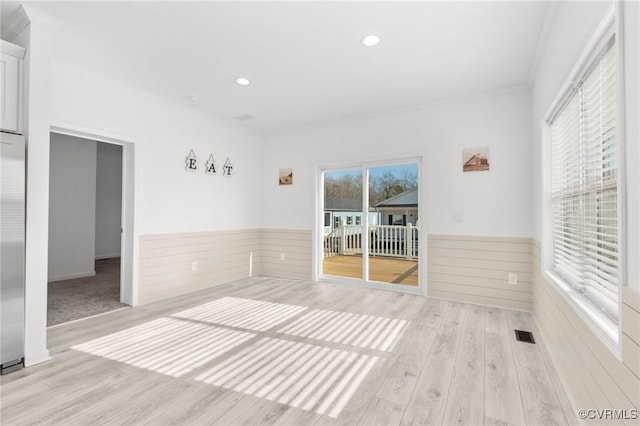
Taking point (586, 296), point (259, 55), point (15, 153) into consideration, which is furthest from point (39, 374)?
point (586, 296)

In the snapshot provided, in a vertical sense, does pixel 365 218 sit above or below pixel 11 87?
below

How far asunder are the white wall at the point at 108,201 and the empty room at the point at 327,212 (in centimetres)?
218

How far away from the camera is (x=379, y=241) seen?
5441 mm

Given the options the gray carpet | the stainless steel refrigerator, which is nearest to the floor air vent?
the stainless steel refrigerator

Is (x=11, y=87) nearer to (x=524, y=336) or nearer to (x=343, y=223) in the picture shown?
(x=343, y=223)

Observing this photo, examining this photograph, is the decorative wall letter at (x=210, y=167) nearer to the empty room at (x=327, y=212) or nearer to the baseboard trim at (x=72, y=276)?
the empty room at (x=327, y=212)

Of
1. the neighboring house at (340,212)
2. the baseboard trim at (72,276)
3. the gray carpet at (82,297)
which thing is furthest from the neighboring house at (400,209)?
the baseboard trim at (72,276)

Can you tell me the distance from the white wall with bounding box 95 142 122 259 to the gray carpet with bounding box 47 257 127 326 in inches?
93.5

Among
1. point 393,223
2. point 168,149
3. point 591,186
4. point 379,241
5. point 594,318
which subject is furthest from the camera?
point 379,241

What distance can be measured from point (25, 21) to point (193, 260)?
3112 millimetres

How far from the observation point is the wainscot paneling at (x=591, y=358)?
1.06 m

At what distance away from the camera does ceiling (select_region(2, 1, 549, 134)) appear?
2309mm

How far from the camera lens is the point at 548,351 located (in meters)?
2.49
